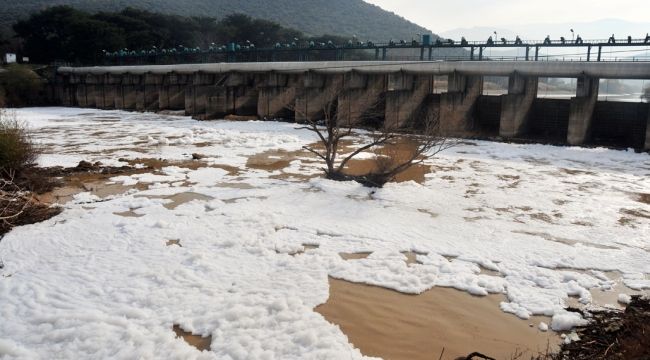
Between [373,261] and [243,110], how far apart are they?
1377 inches

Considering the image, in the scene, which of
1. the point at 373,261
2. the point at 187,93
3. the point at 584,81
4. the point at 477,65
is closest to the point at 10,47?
the point at 187,93

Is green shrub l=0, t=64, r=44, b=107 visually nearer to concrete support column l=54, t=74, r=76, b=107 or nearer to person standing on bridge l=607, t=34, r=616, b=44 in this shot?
concrete support column l=54, t=74, r=76, b=107

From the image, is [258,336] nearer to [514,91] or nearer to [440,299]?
[440,299]

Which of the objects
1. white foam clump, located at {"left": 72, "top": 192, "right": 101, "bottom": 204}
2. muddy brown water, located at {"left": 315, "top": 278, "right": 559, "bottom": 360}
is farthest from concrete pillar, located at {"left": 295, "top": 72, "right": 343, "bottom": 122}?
muddy brown water, located at {"left": 315, "top": 278, "right": 559, "bottom": 360}

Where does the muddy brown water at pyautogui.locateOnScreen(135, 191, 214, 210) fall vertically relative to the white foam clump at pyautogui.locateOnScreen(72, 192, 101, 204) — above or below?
above

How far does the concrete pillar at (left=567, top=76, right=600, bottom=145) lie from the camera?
2791cm

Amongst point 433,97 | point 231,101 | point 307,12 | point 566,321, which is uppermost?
point 307,12

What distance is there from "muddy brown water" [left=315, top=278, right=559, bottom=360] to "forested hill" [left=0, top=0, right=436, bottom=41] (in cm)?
13614

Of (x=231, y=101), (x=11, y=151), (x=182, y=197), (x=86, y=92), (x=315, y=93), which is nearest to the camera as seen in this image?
(x=182, y=197)

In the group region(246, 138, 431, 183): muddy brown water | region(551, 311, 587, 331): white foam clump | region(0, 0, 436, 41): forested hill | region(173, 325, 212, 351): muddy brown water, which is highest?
region(0, 0, 436, 41): forested hill

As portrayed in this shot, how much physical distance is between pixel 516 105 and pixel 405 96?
719 centimetres

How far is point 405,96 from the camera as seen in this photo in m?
34.5

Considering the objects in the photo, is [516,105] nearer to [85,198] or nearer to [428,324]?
[85,198]

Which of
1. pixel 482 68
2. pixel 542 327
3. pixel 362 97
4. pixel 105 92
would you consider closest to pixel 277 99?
pixel 362 97
